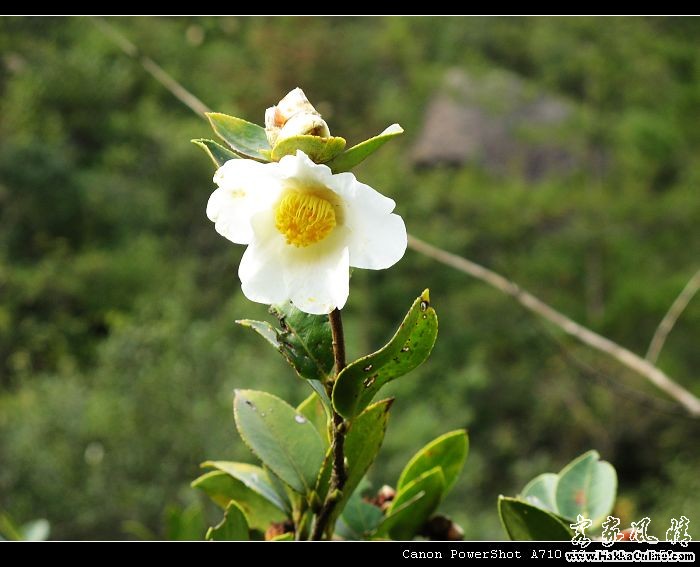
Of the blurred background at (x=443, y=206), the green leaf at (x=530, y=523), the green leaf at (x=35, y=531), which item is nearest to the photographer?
the green leaf at (x=530, y=523)

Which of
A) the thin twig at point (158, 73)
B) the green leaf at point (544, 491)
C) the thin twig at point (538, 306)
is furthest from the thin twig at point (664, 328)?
the thin twig at point (158, 73)

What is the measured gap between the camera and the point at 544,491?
0.63 metres

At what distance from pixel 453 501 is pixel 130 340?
2.39 meters

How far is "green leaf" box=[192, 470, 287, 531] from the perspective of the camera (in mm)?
561

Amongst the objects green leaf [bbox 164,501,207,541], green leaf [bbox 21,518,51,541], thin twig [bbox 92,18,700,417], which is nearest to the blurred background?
thin twig [bbox 92,18,700,417]

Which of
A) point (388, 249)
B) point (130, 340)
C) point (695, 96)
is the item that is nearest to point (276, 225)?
point (388, 249)

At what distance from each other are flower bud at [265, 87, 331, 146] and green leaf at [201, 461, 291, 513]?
218mm

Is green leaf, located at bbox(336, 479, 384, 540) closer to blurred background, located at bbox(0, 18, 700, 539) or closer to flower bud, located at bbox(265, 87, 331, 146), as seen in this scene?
flower bud, located at bbox(265, 87, 331, 146)

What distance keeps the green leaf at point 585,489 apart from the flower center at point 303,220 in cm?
26

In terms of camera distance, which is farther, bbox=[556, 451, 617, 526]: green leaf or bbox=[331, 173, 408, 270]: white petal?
bbox=[556, 451, 617, 526]: green leaf

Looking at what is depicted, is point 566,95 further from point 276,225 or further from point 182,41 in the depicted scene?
point 276,225

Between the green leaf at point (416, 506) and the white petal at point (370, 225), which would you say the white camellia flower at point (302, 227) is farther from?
the green leaf at point (416, 506)

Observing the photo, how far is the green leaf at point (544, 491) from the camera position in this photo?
61 centimetres

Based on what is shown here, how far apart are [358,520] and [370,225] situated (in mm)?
226
